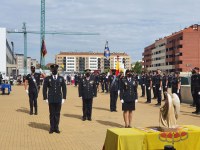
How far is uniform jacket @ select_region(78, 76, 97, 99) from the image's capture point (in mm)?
13711

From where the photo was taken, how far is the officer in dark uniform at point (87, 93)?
45.0 feet

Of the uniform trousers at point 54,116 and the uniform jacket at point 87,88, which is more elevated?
the uniform jacket at point 87,88

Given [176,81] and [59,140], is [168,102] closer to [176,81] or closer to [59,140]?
[59,140]

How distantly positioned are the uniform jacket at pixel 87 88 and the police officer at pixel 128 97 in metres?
2.34

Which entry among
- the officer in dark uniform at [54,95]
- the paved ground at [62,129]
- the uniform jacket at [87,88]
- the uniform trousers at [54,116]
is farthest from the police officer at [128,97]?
the uniform jacket at [87,88]

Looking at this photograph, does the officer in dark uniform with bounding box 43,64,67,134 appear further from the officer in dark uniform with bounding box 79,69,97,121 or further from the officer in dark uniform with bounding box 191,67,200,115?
the officer in dark uniform with bounding box 191,67,200,115

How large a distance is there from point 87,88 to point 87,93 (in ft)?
0.60

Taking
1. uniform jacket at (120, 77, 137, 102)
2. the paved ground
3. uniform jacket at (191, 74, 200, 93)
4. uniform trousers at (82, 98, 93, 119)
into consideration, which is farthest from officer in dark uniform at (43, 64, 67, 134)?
uniform jacket at (191, 74, 200, 93)

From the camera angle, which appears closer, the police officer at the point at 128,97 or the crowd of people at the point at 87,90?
the crowd of people at the point at 87,90

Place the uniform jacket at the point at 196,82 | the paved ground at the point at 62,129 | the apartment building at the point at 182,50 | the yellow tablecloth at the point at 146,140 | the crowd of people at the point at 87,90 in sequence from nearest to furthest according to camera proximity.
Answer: the yellow tablecloth at the point at 146,140, the paved ground at the point at 62,129, the crowd of people at the point at 87,90, the uniform jacket at the point at 196,82, the apartment building at the point at 182,50

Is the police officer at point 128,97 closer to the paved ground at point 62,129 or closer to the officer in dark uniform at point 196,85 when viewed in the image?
the paved ground at point 62,129

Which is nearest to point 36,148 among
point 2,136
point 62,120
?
point 2,136

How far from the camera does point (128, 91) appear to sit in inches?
451

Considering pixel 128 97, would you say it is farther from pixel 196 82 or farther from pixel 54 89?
pixel 196 82
